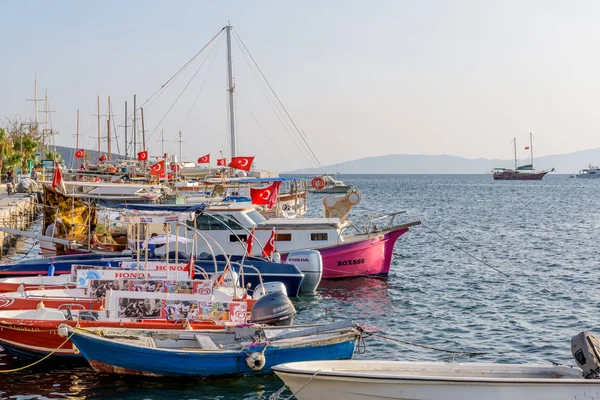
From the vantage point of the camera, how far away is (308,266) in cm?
2661

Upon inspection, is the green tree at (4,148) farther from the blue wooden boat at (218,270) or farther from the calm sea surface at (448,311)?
the blue wooden boat at (218,270)

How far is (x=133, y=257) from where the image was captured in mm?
25859

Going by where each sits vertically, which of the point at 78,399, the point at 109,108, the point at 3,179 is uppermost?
the point at 109,108

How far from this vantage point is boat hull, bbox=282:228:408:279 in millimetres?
29156

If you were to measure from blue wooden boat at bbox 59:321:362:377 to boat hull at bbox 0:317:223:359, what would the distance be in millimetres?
851

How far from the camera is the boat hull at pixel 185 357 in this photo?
15375 mm

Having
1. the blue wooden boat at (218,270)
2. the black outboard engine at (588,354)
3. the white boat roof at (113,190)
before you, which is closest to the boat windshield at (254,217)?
the blue wooden boat at (218,270)

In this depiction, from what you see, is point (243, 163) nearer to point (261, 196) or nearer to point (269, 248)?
point (261, 196)

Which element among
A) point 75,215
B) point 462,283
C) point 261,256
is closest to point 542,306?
point 462,283

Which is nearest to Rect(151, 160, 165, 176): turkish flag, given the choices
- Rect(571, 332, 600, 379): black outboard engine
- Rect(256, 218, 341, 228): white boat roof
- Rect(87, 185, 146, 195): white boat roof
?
Rect(87, 185, 146, 195): white boat roof

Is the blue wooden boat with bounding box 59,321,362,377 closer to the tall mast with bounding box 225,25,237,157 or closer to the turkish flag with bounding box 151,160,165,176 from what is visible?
the turkish flag with bounding box 151,160,165,176

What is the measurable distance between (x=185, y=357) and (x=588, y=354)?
25.3 feet

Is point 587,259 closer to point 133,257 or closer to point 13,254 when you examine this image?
point 133,257

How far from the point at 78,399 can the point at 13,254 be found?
2522cm
